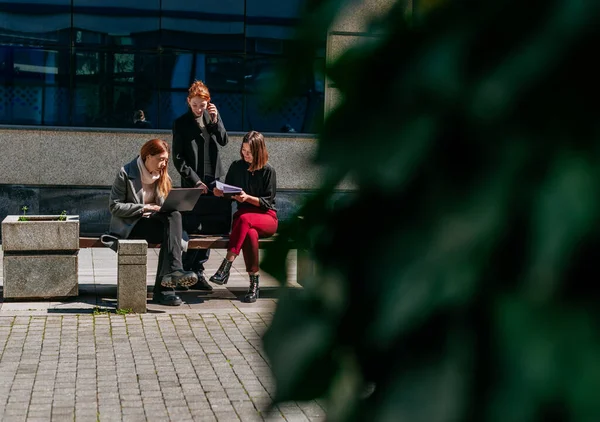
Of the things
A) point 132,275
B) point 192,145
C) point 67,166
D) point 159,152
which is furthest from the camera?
point 67,166

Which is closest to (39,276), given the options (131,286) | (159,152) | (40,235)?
(40,235)

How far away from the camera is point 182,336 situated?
26.8 ft

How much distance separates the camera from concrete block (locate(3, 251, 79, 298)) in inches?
365

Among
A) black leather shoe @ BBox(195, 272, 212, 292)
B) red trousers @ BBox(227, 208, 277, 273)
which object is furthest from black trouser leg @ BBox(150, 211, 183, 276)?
black leather shoe @ BBox(195, 272, 212, 292)

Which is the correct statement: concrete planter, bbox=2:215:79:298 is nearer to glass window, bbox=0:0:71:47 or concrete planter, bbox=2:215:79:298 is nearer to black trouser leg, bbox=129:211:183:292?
black trouser leg, bbox=129:211:183:292

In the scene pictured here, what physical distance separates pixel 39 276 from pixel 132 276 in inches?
37.6

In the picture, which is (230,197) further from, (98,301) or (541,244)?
(541,244)

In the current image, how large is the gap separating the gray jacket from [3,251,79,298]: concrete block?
1.71ft

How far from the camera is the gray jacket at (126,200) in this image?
961 cm

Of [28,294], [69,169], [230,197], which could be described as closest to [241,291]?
[230,197]

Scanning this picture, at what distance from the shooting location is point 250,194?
10086mm

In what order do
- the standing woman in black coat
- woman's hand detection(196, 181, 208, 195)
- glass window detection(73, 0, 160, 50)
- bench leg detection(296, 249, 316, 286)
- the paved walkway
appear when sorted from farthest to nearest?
glass window detection(73, 0, 160, 50) < the standing woman in black coat < woman's hand detection(196, 181, 208, 195) < the paved walkway < bench leg detection(296, 249, 316, 286)

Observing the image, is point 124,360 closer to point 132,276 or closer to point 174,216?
point 132,276

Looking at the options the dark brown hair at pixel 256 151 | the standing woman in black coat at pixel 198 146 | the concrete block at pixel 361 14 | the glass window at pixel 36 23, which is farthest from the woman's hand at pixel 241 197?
the concrete block at pixel 361 14
